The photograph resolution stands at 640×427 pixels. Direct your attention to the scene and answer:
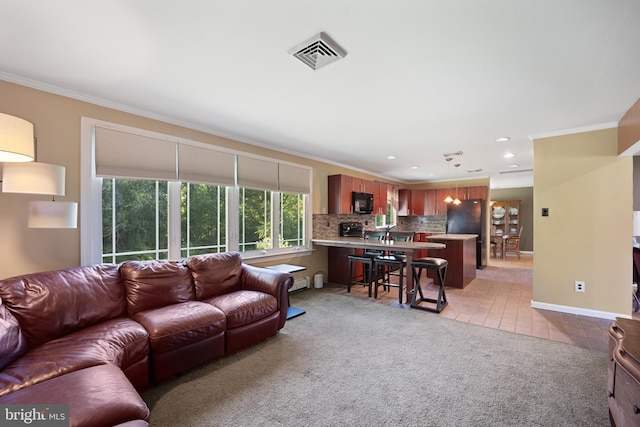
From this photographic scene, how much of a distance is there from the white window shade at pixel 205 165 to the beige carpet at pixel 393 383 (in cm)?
209

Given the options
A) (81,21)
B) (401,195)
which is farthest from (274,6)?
(401,195)

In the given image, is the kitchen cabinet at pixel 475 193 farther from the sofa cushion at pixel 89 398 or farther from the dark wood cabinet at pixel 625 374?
the sofa cushion at pixel 89 398

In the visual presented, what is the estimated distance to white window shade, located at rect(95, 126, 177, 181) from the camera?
274 centimetres

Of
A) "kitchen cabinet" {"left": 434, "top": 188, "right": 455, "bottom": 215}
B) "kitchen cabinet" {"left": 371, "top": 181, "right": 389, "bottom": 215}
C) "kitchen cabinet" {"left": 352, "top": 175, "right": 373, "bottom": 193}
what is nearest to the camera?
"kitchen cabinet" {"left": 352, "top": 175, "right": 373, "bottom": 193}

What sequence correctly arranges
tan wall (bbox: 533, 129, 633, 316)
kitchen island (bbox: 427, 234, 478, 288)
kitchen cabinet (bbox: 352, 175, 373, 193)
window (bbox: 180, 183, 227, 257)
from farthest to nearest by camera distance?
kitchen cabinet (bbox: 352, 175, 373, 193) < kitchen island (bbox: 427, 234, 478, 288) < window (bbox: 180, 183, 227, 257) < tan wall (bbox: 533, 129, 633, 316)

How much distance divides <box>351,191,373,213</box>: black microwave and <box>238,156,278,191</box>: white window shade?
77.4 inches

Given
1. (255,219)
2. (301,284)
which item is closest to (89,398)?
(255,219)

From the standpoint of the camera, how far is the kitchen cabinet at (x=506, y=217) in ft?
32.8

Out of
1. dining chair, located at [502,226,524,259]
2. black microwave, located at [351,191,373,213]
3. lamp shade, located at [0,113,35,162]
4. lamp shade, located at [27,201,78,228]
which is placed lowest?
dining chair, located at [502,226,524,259]

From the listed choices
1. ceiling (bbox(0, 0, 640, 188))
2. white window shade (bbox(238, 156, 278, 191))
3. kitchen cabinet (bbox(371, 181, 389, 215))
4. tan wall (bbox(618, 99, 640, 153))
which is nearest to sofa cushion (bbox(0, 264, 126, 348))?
ceiling (bbox(0, 0, 640, 188))

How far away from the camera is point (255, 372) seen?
2305mm

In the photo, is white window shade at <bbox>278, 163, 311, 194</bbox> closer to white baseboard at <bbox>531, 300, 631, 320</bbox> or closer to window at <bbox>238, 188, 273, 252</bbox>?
window at <bbox>238, 188, 273, 252</bbox>

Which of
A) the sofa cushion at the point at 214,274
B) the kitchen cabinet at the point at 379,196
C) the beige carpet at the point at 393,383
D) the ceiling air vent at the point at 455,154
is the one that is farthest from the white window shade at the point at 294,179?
the ceiling air vent at the point at 455,154

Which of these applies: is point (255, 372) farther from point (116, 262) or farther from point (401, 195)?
point (401, 195)
